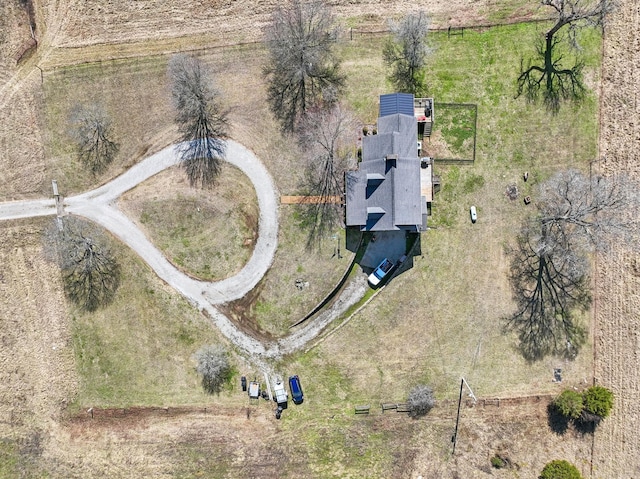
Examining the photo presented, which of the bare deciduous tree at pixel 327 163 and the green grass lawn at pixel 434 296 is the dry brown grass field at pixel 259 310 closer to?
the green grass lawn at pixel 434 296

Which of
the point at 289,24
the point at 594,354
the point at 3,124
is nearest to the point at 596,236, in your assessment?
the point at 594,354

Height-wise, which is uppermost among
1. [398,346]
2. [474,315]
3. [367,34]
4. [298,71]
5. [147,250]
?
[367,34]

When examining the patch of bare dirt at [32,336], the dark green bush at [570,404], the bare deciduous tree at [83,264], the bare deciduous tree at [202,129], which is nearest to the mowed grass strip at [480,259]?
the dark green bush at [570,404]

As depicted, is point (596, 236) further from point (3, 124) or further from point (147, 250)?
point (3, 124)

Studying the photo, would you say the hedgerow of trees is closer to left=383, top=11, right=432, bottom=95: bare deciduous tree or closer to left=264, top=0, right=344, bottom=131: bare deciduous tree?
left=383, top=11, right=432, bottom=95: bare deciduous tree

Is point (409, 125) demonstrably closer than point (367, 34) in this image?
Yes

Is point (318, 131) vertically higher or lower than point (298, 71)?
lower

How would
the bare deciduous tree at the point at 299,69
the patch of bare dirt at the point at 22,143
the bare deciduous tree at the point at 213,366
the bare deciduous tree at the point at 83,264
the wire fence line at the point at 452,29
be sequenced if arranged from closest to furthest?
the bare deciduous tree at the point at 213,366 → the wire fence line at the point at 452,29 → the bare deciduous tree at the point at 299,69 → the bare deciduous tree at the point at 83,264 → the patch of bare dirt at the point at 22,143
